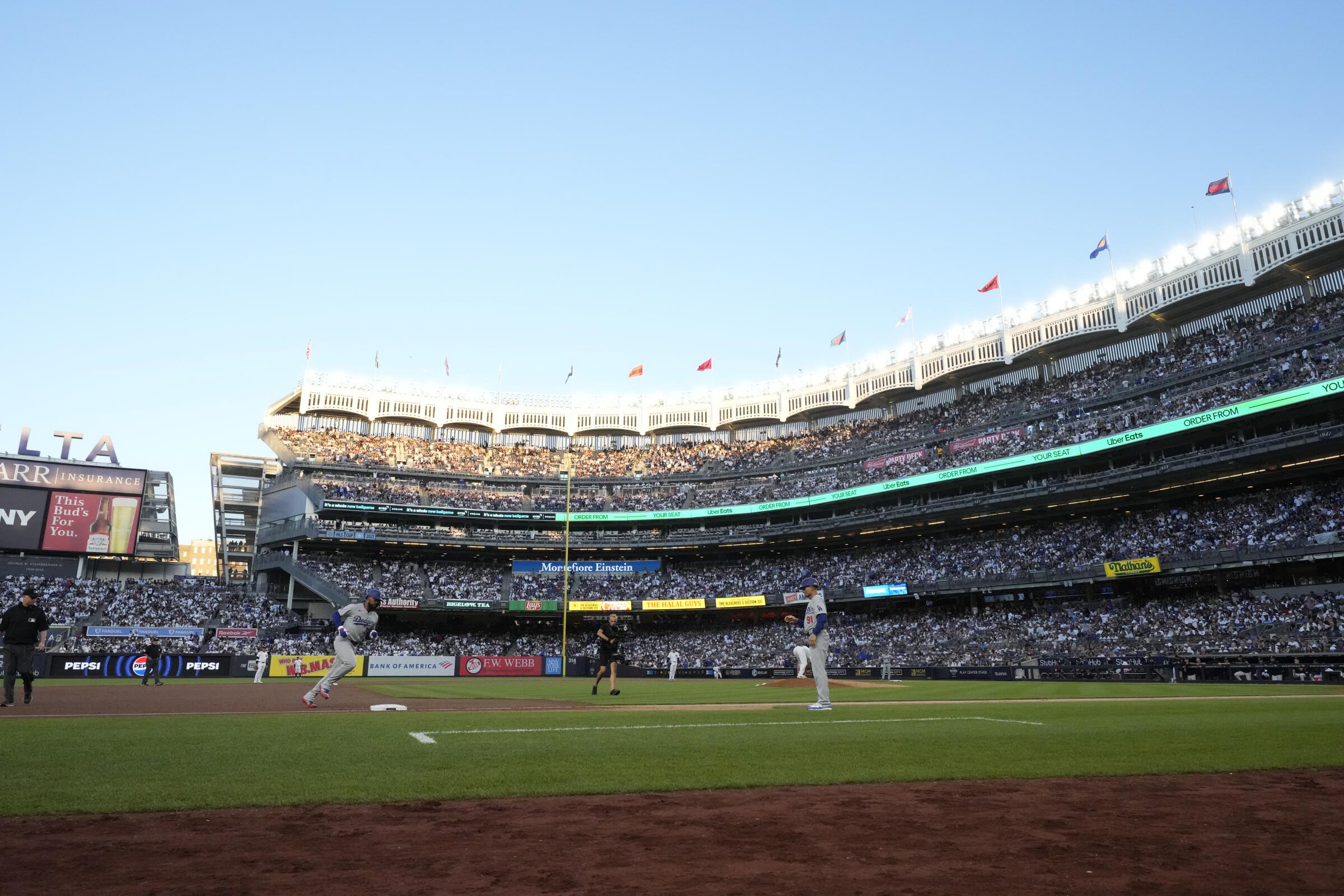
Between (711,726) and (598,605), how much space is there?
172ft

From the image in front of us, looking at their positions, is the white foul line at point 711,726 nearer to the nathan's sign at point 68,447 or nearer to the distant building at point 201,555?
the nathan's sign at point 68,447

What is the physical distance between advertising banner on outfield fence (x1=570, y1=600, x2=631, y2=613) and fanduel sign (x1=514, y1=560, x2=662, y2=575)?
4.51m

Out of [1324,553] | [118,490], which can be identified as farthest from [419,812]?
[118,490]

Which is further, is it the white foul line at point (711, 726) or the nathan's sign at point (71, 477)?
the nathan's sign at point (71, 477)

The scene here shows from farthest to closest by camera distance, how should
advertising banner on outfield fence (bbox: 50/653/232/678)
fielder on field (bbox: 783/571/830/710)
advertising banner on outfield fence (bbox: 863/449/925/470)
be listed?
1. advertising banner on outfield fence (bbox: 863/449/925/470)
2. advertising banner on outfield fence (bbox: 50/653/232/678)
3. fielder on field (bbox: 783/571/830/710)

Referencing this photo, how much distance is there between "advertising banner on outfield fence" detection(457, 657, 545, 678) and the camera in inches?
2036

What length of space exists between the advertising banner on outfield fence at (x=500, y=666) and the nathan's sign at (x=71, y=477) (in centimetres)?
2830

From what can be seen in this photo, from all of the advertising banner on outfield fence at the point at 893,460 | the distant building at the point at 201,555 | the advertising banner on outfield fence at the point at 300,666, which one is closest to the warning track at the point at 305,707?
the advertising banner on outfield fence at the point at 300,666

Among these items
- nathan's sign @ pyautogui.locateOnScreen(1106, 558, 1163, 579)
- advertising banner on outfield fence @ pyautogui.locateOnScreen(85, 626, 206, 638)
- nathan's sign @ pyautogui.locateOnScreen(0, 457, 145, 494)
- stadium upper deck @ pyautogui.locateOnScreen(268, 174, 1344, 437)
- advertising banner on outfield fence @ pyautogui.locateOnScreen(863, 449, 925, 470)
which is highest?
stadium upper deck @ pyautogui.locateOnScreen(268, 174, 1344, 437)

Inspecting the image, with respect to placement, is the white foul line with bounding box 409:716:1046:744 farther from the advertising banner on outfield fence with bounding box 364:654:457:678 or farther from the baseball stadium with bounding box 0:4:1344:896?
the advertising banner on outfield fence with bounding box 364:654:457:678

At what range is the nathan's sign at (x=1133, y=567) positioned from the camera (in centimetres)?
4306

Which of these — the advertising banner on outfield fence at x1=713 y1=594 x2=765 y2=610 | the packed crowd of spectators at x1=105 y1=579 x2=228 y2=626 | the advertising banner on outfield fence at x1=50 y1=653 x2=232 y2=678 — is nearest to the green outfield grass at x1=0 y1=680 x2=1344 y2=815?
the advertising banner on outfield fence at x1=50 y1=653 x2=232 y2=678

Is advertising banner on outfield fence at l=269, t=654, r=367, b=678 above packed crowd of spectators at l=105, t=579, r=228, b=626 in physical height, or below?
below

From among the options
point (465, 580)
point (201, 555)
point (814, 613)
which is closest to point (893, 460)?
point (465, 580)
